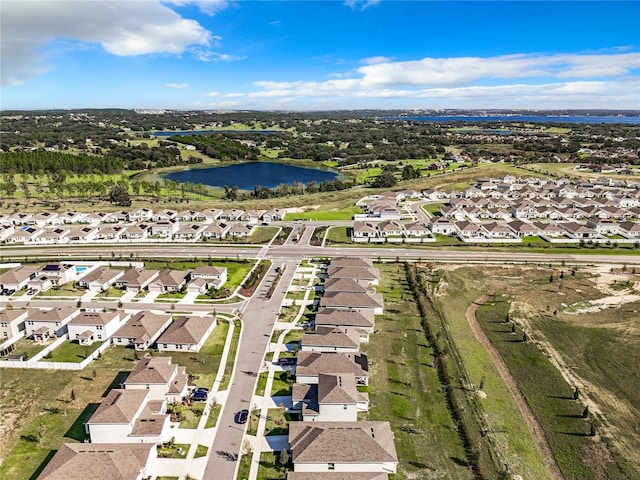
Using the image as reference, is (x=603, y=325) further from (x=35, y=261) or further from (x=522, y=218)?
(x=35, y=261)

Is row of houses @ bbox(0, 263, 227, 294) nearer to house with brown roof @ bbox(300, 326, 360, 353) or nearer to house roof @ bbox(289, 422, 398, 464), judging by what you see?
house with brown roof @ bbox(300, 326, 360, 353)

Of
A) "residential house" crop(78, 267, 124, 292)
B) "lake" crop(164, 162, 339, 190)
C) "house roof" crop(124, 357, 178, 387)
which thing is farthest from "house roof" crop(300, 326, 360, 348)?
"lake" crop(164, 162, 339, 190)

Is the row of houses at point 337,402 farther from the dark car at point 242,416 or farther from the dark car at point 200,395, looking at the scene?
the dark car at point 200,395

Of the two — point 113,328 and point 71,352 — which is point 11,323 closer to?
point 71,352

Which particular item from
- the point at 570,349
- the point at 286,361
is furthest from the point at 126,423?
the point at 570,349

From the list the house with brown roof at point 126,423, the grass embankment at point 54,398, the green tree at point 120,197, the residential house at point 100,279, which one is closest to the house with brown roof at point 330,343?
the grass embankment at point 54,398

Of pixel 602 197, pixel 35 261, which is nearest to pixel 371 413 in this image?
pixel 35 261
